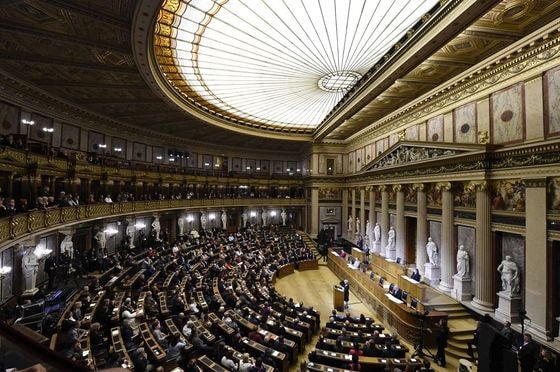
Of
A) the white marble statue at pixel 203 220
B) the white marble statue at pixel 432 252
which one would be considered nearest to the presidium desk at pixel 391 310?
the white marble statue at pixel 432 252

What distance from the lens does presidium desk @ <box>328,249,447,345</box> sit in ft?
33.2

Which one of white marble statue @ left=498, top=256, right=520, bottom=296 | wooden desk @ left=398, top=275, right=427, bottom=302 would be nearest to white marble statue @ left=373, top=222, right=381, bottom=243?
wooden desk @ left=398, top=275, right=427, bottom=302

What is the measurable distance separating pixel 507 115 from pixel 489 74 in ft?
6.63

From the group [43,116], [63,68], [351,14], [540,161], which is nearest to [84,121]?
[43,116]

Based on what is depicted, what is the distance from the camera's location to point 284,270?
18547 mm

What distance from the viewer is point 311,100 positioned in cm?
2073

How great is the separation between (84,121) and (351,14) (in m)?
17.0

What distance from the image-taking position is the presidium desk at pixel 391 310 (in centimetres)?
1013

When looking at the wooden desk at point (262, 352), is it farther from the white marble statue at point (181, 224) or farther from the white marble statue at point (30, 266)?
the white marble statue at point (181, 224)

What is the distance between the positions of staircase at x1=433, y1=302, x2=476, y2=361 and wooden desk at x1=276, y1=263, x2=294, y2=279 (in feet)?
30.5

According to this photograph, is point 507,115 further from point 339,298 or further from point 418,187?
point 339,298

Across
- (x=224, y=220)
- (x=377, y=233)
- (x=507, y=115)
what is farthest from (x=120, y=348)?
(x=224, y=220)

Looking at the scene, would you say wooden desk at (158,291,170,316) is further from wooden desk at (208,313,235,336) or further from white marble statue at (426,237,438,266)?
white marble statue at (426,237,438,266)

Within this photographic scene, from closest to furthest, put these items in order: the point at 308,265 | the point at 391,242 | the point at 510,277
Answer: the point at 510,277, the point at 391,242, the point at 308,265
